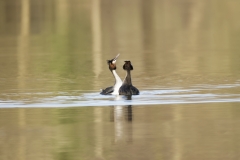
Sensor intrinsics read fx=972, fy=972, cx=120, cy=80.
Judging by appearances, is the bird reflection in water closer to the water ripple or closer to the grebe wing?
the water ripple

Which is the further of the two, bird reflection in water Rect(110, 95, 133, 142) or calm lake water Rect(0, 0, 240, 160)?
bird reflection in water Rect(110, 95, 133, 142)

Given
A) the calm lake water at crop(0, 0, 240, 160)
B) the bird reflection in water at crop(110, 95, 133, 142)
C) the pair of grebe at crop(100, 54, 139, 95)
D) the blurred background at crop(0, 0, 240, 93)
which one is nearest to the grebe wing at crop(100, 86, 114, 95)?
the pair of grebe at crop(100, 54, 139, 95)

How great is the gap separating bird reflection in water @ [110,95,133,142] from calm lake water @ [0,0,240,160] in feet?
0.05

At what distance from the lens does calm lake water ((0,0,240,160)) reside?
13047mm

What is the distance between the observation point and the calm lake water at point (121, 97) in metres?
13.0

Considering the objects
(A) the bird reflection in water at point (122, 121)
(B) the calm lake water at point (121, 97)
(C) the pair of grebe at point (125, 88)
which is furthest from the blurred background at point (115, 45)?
(A) the bird reflection in water at point (122, 121)

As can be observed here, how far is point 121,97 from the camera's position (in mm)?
18375

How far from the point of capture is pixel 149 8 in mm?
56875

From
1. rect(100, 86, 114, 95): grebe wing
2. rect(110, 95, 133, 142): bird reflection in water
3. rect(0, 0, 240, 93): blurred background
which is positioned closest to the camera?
rect(110, 95, 133, 142): bird reflection in water

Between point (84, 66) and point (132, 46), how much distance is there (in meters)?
7.27

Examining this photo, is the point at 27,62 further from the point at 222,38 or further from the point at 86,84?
the point at 222,38

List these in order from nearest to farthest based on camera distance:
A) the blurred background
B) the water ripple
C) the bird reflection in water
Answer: the bird reflection in water < the water ripple < the blurred background

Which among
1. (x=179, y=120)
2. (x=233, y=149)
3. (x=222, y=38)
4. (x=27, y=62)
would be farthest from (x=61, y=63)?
(x=233, y=149)

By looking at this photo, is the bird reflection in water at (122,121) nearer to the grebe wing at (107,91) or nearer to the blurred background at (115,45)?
the grebe wing at (107,91)
